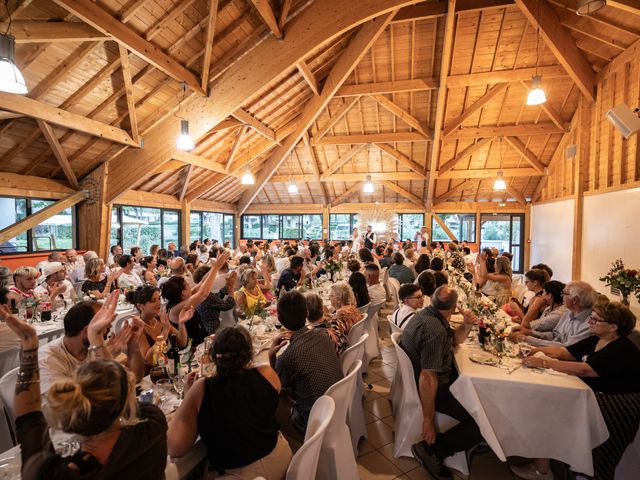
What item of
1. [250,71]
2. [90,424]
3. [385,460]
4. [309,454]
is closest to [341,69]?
[250,71]

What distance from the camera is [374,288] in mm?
5133

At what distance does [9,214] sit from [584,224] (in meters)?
12.6

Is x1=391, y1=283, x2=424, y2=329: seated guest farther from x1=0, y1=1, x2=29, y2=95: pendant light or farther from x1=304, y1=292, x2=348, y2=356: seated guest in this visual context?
x1=0, y1=1, x2=29, y2=95: pendant light

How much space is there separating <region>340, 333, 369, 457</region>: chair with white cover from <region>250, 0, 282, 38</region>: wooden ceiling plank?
4993 millimetres

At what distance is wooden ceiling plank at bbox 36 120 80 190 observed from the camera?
20.3ft

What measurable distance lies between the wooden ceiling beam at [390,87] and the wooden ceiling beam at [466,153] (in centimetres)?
312

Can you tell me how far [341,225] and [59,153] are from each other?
36.2 ft

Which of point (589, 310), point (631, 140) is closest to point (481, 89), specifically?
point (631, 140)

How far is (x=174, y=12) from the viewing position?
5.15 meters

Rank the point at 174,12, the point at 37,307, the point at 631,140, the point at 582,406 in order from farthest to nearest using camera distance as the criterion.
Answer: the point at 631,140
the point at 174,12
the point at 37,307
the point at 582,406

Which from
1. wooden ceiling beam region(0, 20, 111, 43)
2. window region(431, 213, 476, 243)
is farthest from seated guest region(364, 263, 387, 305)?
window region(431, 213, 476, 243)

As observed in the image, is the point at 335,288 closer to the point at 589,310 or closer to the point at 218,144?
the point at 589,310

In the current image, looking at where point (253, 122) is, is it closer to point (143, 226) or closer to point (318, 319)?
point (143, 226)

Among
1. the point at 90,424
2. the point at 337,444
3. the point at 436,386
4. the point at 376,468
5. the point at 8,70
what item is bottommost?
the point at 376,468
